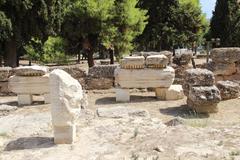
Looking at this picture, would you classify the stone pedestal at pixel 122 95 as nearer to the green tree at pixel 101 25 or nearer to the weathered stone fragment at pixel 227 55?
the weathered stone fragment at pixel 227 55

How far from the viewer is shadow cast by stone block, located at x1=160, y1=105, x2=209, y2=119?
11154 mm

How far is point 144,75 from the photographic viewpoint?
13.5 m

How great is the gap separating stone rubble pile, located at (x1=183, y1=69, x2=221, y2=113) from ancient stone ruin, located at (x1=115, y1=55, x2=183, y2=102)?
4.46 ft

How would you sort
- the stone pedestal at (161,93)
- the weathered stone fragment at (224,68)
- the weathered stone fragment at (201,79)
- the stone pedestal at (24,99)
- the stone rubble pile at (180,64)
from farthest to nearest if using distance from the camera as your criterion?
1. the stone rubble pile at (180,64)
2. the weathered stone fragment at (224,68)
3. the stone pedestal at (161,93)
4. the stone pedestal at (24,99)
5. the weathered stone fragment at (201,79)

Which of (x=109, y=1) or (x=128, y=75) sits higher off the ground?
(x=109, y=1)

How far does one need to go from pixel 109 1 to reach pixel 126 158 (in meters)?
21.3

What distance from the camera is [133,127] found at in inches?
299

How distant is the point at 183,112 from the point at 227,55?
4.87 m

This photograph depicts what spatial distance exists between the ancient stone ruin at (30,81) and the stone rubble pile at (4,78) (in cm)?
174

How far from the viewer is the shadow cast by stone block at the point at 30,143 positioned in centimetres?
672

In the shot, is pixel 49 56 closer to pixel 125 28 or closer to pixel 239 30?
pixel 125 28

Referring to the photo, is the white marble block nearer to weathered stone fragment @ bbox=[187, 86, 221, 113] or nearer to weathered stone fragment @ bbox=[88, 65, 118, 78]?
weathered stone fragment @ bbox=[187, 86, 221, 113]

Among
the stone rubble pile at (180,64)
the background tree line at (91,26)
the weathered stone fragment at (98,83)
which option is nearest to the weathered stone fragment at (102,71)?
the weathered stone fragment at (98,83)

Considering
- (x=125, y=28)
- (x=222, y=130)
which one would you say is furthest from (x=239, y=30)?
(x=222, y=130)
